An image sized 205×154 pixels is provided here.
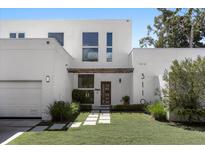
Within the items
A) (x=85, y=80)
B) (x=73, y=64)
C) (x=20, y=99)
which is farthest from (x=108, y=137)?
(x=73, y=64)

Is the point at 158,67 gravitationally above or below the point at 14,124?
above

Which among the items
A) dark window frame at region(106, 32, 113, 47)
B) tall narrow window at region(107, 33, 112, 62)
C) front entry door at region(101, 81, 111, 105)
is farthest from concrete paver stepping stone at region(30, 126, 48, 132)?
dark window frame at region(106, 32, 113, 47)

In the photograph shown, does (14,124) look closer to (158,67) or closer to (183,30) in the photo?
(158,67)

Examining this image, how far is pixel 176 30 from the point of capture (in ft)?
104

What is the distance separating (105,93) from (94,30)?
5249 mm

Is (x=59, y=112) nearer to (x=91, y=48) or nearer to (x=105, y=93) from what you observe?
(x=105, y=93)

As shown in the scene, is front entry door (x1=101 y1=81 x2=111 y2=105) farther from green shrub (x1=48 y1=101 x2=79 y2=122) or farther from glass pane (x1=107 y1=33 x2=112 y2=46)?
green shrub (x1=48 y1=101 x2=79 y2=122)

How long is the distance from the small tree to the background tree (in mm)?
15755

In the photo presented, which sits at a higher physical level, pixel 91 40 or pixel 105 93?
pixel 91 40

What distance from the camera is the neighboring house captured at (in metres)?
15.7

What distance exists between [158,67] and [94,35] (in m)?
6.15

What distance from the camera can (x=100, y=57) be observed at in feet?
79.0
